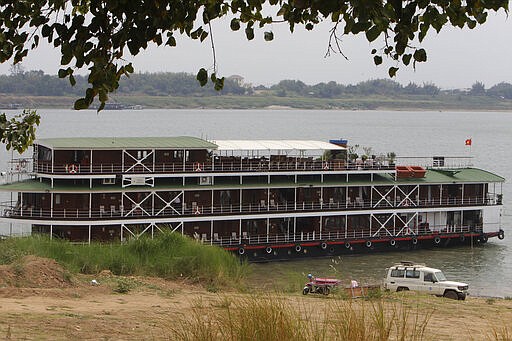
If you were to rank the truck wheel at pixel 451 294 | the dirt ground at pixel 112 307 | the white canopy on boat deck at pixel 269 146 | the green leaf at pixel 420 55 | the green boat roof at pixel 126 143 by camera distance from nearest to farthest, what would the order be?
the green leaf at pixel 420 55, the dirt ground at pixel 112 307, the truck wheel at pixel 451 294, the green boat roof at pixel 126 143, the white canopy on boat deck at pixel 269 146

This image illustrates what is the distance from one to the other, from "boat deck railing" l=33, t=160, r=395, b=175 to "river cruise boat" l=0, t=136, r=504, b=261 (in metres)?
0.06

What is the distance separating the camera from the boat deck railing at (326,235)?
136ft

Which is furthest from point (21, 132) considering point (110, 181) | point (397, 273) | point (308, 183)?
point (308, 183)

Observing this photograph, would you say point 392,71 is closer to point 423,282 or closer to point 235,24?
point 235,24

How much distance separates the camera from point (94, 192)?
38.5 m

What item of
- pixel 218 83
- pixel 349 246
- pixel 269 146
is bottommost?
pixel 349 246

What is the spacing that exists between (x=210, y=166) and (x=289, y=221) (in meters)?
4.97

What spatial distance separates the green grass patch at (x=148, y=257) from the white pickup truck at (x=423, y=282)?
4929 mm

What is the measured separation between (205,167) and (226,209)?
82.5 inches

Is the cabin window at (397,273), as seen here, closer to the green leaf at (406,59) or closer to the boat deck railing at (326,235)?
the boat deck railing at (326,235)

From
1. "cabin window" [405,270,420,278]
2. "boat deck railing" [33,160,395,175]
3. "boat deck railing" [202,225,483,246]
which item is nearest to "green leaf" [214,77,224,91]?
"cabin window" [405,270,420,278]

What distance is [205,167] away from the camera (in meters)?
41.8

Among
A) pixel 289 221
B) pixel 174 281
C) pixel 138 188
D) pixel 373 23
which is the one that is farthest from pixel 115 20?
pixel 289 221

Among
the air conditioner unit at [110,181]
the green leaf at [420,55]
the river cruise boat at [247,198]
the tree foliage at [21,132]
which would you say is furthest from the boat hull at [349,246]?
the green leaf at [420,55]
